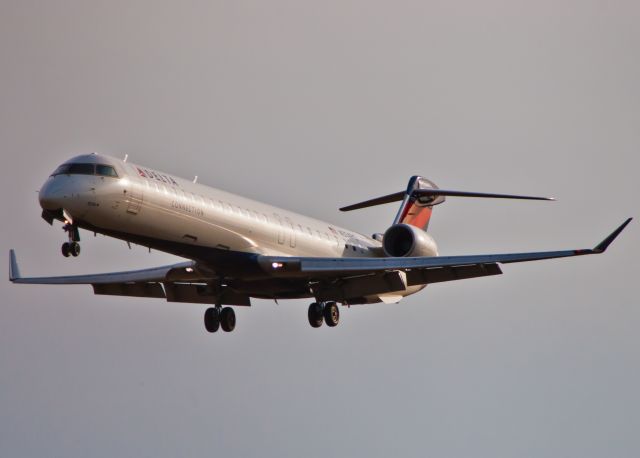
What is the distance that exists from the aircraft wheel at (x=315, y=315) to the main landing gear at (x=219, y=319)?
7.13 feet

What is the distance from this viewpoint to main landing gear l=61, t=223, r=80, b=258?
29359mm

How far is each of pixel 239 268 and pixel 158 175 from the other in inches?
125

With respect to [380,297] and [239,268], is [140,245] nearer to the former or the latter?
[239,268]

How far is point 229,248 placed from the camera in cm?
3197

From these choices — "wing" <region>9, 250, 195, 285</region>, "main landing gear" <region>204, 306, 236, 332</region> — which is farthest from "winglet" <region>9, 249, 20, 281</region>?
"main landing gear" <region>204, 306, 236, 332</region>

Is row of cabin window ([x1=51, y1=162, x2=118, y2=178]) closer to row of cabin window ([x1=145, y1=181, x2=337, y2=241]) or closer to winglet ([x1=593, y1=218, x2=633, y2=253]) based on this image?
row of cabin window ([x1=145, y1=181, x2=337, y2=241])

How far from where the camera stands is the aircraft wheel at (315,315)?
35319 millimetres

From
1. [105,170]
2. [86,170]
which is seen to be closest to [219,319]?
[105,170]

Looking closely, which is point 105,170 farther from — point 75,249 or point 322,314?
point 322,314

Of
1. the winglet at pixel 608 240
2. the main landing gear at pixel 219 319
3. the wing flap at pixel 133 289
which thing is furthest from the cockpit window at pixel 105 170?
the winglet at pixel 608 240

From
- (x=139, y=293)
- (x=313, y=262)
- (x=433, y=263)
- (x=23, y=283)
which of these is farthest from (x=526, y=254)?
(x=23, y=283)

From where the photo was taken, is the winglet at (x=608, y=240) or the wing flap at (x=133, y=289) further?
the wing flap at (x=133, y=289)

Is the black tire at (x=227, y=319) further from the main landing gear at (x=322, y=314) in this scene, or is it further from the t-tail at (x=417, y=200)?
the t-tail at (x=417, y=200)

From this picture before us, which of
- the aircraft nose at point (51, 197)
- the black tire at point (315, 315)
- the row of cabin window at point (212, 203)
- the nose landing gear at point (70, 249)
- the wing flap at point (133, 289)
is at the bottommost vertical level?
the black tire at point (315, 315)
